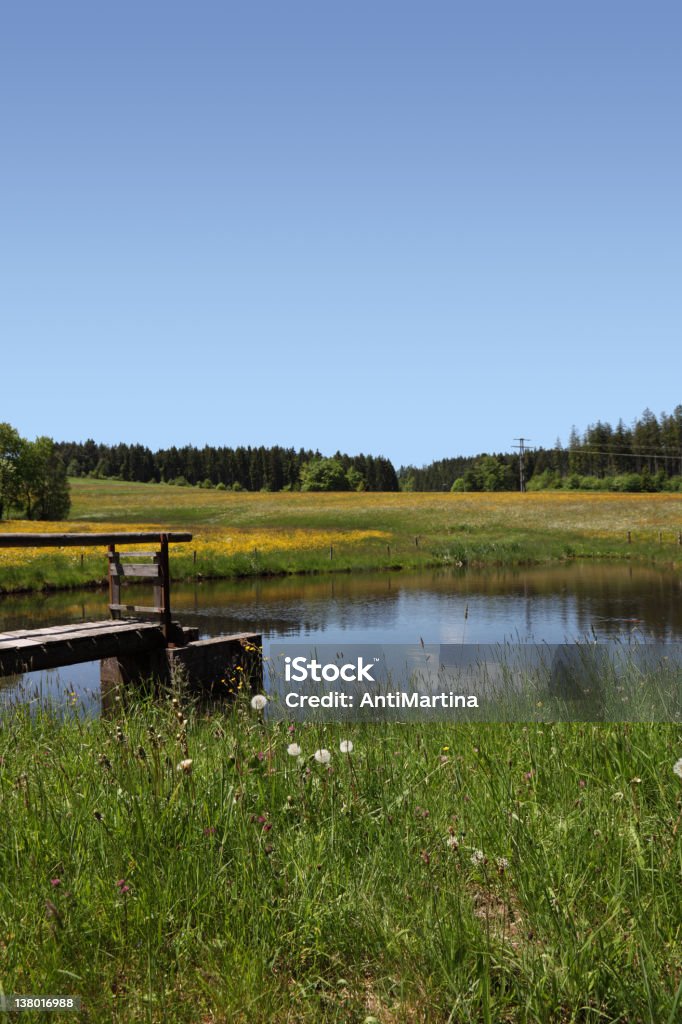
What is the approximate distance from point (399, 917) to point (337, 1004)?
0.36m

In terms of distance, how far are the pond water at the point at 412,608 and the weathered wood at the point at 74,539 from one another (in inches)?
116

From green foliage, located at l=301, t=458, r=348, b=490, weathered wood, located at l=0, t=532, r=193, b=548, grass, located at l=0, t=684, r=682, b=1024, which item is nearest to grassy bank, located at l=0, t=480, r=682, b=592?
weathered wood, located at l=0, t=532, r=193, b=548

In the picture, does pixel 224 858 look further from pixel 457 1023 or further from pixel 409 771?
pixel 409 771

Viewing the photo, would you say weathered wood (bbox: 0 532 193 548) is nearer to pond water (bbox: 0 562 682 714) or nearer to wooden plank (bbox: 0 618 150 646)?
wooden plank (bbox: 0 618 150 646)

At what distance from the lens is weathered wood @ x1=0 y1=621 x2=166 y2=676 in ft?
34.0

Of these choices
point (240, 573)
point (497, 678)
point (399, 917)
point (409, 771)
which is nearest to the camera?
point (399, 917)

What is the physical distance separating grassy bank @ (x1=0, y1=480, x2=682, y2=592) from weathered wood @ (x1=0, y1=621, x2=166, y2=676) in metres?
19.2

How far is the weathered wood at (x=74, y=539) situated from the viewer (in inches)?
409

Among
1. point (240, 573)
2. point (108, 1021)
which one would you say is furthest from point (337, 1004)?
point (240, 573)

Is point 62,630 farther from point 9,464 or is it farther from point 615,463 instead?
point 615,463

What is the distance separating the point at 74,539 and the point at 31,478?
212 feet

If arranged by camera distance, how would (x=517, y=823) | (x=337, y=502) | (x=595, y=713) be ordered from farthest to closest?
1. (x=337, y=502)
2. (x=595, y=713)
3. (x=517, y=823)

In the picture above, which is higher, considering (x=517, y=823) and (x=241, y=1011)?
(x=517, y=823)

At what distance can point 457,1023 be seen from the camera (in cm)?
244
